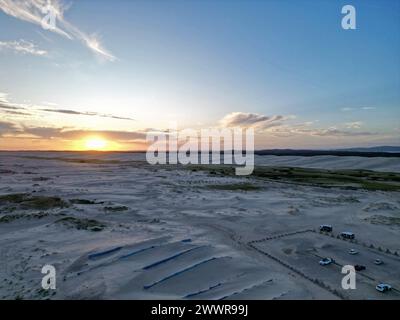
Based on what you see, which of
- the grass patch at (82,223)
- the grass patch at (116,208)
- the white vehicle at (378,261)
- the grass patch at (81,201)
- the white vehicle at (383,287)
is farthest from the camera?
the grass patch at (81,201)

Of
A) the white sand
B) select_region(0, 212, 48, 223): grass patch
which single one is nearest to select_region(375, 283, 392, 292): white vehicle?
the white sand

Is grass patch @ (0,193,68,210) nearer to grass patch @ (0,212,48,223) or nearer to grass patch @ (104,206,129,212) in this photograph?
grass patch @ (0,212,48,223)

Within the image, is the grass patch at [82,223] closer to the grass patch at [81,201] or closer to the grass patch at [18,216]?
the grass patch at [18,216]

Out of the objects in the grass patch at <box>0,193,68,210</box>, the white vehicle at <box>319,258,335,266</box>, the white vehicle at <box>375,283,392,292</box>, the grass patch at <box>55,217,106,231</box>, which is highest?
the grass patch at <box>0,193,68,210</box>

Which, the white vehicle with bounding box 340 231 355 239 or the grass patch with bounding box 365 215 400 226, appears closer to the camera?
the white vehicle with bounding box 340 231 355 239

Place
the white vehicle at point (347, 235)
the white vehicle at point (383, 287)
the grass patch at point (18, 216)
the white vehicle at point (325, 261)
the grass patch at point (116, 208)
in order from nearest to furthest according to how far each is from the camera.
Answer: the white vehicle at point (383, 287) → the white vehicle at point (325, 261) → the white vehicle at point (347, 235) → the grass patch at point (18, 216) → the grass patch at point (116, 208)

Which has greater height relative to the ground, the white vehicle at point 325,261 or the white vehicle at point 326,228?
the white vehicle at point 326,228

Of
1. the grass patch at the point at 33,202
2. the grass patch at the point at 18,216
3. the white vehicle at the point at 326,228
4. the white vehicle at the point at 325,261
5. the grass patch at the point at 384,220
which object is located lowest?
the white vehicle at the point at 325,261

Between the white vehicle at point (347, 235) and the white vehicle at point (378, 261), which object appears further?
the white vehicle at point (347, 235)

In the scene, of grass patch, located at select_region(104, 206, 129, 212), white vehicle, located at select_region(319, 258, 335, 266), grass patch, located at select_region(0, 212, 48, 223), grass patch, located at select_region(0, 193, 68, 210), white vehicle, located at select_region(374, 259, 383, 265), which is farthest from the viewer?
grass patch, located at select_region(0, 193, 68, 210)

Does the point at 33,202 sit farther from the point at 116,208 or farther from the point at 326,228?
the point at 326,228

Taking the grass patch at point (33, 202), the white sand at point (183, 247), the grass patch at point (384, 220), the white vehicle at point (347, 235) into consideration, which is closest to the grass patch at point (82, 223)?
the white sand at point (183, 247)
